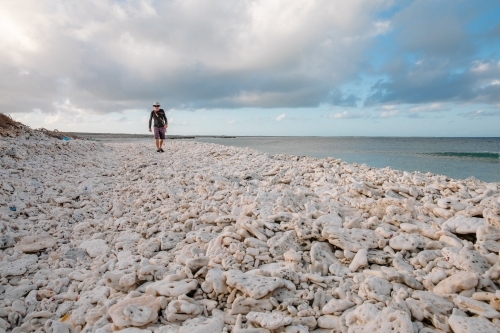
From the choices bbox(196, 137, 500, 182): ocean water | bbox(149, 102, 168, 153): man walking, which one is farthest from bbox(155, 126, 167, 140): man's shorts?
bbox(196, 137, 500, 182): ocean water

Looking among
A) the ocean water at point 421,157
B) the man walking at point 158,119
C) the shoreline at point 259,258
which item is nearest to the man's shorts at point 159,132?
the man walking at point 158,119

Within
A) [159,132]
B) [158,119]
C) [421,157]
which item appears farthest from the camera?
[421,157]

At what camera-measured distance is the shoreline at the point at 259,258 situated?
219cm

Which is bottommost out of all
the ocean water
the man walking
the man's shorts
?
the ocean water

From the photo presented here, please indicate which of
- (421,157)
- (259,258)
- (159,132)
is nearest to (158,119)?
(159,132)

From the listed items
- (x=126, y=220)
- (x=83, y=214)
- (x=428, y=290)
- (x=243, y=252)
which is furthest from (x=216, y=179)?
(x=428, y=290)

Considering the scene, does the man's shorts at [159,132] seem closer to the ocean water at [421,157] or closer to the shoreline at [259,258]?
the shoreline at [259,258]

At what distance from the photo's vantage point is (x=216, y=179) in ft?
19.4

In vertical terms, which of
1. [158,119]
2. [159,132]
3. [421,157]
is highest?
[158,119]

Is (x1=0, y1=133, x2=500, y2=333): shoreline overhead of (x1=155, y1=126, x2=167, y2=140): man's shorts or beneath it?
beneath

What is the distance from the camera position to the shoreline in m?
2.19

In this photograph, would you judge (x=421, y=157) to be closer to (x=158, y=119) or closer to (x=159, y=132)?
(x=159, y=132)

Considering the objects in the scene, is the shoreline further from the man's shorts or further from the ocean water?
the ocean water

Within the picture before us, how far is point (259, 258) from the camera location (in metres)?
2.93
